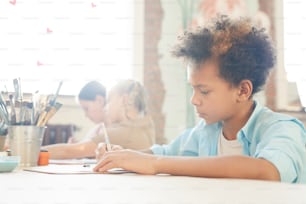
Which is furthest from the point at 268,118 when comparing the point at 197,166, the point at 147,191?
the point at 147,191

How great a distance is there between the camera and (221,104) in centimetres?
98

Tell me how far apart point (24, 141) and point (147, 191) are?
48 cm

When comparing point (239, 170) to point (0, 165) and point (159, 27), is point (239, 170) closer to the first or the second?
point (0, 165)

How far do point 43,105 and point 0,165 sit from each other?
208 millimetres

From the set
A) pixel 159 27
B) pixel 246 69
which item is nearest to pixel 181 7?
pixel 159 27

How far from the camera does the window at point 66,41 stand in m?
2.24

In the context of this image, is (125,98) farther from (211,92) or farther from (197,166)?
(197,166)

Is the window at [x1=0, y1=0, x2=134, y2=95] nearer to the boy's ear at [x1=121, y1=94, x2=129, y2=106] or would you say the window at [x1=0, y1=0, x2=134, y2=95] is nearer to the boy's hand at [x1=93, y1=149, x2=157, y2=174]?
the boy's ear at [x1=121, y1=94, x2=129, y2=106]

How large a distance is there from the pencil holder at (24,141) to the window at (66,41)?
1305 mm

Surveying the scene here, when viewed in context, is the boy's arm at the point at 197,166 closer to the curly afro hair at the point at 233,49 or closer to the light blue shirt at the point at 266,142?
the light blue shirt at the point at 266,142

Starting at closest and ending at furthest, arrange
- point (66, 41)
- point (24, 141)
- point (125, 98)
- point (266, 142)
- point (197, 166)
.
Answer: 1. point (197, 166)
2. point (266, 142)
3. point (24, 141)
4. point (125, 98)
5. point (66, 41)

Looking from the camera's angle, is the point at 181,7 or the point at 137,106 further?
the point at 181,7

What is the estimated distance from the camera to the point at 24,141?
92cm

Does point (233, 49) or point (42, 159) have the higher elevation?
point (233, 49)
